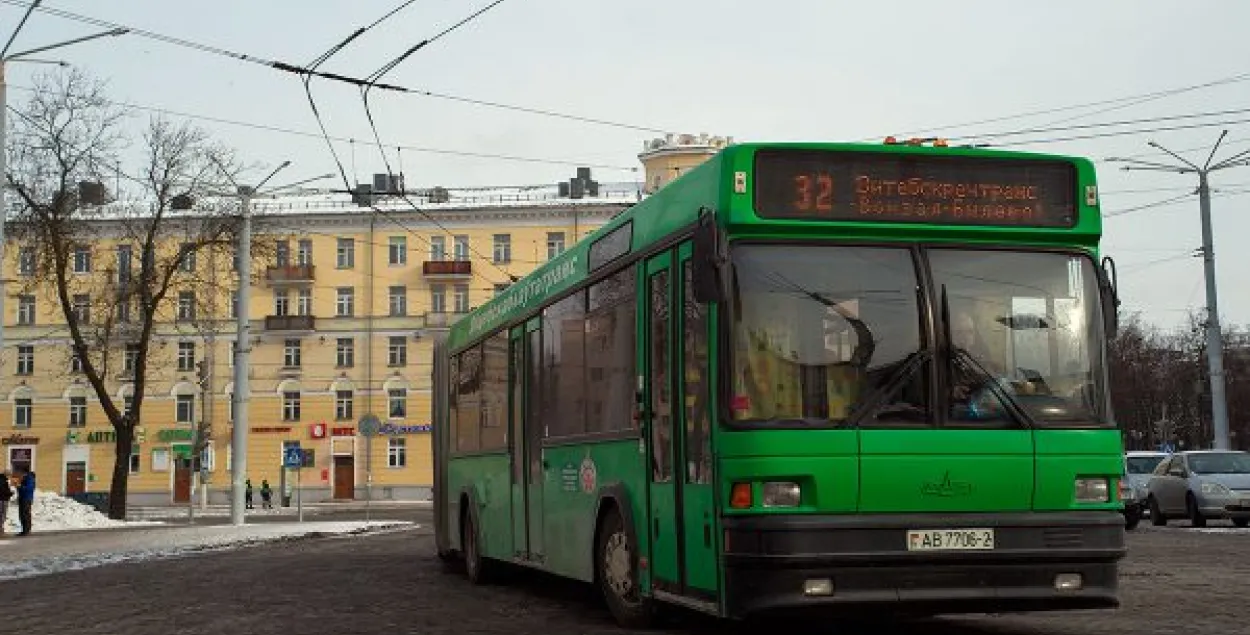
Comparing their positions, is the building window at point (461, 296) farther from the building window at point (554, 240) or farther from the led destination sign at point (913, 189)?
the led destination sign at point (913, 189)

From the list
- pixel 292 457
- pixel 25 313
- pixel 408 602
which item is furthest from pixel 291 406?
pixel 408 602

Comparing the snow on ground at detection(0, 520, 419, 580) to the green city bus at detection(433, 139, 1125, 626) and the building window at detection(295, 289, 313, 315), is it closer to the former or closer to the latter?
the green city bus at detection(433, 139, 1125, 626)

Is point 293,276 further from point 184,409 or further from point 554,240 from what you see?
point 554,240

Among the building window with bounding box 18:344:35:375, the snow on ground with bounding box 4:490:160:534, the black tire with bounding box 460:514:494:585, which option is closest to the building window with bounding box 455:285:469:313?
the building window with bounding box 18:344:35:375

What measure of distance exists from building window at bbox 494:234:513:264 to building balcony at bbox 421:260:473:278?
1.66 meters

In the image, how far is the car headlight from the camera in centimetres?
2598

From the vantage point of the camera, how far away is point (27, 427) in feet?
255

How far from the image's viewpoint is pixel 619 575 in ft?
33.4

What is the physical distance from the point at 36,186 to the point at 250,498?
30.3 meters

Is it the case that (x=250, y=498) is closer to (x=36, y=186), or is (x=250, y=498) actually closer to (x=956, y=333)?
(x=36, y=186)

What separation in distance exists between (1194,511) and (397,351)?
55.5 m

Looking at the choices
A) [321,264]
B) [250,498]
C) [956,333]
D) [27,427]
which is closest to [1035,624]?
[956,333]

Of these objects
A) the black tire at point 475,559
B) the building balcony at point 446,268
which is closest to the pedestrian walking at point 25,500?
the black tire at point 475,559

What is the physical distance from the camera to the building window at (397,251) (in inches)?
3071
